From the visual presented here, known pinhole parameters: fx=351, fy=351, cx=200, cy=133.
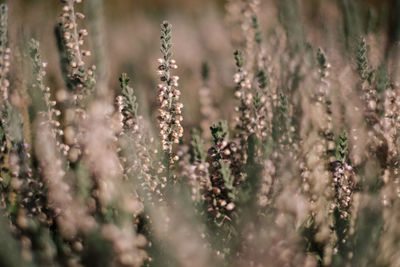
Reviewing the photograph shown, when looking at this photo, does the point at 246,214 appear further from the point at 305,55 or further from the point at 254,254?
the point at 305,55

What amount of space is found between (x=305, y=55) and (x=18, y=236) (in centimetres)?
106

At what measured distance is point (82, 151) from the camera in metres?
1.15

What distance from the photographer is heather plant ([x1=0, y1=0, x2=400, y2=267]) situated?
34.6 inches

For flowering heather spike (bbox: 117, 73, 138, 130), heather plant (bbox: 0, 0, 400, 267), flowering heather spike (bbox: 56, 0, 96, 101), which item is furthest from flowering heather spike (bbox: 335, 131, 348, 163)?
flowering heather spike (bbox: 56, 0, 96, 101)

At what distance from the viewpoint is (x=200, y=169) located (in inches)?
41.2

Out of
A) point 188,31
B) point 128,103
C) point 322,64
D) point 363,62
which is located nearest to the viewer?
point 128,103

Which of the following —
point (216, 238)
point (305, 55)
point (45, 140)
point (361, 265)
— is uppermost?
point (305, 55)

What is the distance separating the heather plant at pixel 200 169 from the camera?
2.88ft

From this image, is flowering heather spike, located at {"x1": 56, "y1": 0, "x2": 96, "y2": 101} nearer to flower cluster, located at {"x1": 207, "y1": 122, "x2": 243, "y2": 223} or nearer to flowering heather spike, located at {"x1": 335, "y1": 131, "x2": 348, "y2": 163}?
flower cluster, located at {"x1": 207, "y1": 122, "x2": 243, "y2": 223}

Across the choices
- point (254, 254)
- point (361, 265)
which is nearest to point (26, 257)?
point (254, 254)

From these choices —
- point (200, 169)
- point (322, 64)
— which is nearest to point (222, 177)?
point (200, 169)

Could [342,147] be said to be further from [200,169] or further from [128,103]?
[128,103]

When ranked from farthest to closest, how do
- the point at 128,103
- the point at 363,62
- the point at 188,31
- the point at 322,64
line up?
the point at 188,31 < the point at 322,64 < the point at 363,62 < the point at 128,103

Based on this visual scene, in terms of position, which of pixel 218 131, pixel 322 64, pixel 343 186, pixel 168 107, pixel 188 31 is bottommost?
pixel 343 186
